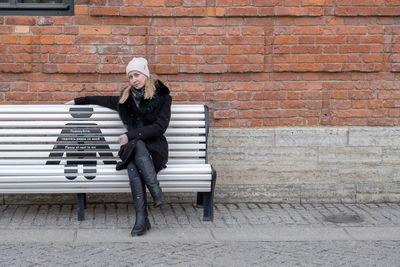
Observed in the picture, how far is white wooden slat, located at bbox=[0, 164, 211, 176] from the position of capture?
545 cm

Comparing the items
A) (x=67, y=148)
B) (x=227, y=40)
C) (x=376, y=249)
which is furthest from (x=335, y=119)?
(x=67, y=148)

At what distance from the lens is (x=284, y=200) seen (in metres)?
6.44

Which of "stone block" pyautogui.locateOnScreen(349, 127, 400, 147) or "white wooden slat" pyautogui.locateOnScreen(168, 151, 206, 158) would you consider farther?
"stone block" pyautogui.locateOnScreen(349, 127, 400, 147)

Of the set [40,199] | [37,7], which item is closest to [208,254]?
[40,199]

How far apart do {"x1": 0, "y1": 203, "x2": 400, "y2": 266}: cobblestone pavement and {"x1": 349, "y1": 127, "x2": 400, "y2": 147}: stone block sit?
66 cm

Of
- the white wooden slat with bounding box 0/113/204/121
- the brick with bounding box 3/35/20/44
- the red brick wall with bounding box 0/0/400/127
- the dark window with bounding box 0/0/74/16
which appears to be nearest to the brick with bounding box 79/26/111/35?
the red brick wall with bounding box 0/0/400/127

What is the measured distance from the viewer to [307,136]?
6391 millimetres

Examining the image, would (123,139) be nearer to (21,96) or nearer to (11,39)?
(21,96)

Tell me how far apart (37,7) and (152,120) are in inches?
72.6

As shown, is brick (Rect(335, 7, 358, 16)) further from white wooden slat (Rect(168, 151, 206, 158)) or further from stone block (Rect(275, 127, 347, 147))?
white wooden slat (Rect(168, 151, 206, 158))

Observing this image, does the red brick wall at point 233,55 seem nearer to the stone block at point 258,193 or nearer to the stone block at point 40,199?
the stone block at point 258,193

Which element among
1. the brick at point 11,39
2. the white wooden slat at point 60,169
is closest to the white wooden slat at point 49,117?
the white wooden slat at point 60,169

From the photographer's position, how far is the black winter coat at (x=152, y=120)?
538 centimetres

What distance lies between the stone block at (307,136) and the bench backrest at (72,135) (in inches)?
39.1
